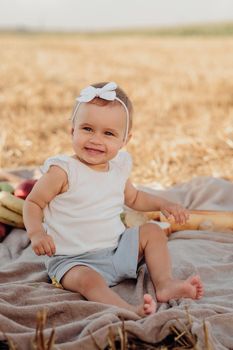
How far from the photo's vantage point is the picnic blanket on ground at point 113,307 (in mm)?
2590

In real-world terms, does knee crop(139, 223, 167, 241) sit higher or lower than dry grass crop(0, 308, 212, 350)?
higher

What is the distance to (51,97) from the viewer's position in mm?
9258

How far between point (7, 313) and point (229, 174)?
2922 mm

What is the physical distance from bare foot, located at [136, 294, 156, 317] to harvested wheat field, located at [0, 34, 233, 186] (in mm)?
2462

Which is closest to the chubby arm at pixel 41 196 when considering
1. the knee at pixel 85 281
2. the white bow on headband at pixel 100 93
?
the knee at pixel 85 281

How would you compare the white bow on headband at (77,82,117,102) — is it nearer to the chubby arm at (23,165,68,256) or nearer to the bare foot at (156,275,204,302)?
the chubby arm at (23,165,68,256)

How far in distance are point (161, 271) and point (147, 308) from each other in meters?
0.42

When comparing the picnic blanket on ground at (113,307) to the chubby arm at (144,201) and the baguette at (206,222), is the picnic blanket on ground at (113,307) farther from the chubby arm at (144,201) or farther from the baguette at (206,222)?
the chubby arm at (144,201)

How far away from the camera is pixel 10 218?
163 inches

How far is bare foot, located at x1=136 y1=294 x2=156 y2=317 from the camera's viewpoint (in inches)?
110

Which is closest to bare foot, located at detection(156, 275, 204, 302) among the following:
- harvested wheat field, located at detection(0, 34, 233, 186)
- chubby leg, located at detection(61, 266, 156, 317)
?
chubby leg, located at detection(61, 266, 156, 317)

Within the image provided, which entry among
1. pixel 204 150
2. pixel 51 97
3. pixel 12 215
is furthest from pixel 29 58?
pixel 12 215

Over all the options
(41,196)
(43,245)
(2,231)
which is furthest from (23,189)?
(43,245)

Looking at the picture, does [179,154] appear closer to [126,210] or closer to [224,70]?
[126,210]
